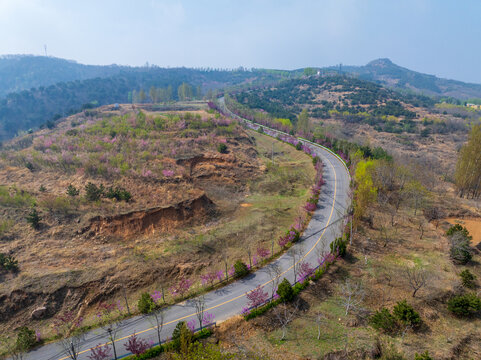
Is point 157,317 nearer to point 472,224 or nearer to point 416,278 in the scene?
point 416,278

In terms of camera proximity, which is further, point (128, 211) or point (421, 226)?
point (128, 211)

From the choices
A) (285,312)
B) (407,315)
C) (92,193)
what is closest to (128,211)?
(92,193)

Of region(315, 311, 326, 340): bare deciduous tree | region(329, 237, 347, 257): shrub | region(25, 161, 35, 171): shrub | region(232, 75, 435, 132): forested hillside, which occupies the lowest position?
region(315, 311, 326, 340): bare deciduous tree

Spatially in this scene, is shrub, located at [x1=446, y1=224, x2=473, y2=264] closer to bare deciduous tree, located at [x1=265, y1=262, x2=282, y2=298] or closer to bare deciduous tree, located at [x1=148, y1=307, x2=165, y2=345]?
bare deciduous tree, located at [x1=265, y1=262, x2=282, y2=298]

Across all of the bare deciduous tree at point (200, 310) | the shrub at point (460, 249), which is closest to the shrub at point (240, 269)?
the bare deciduous tree at point (200, 310)

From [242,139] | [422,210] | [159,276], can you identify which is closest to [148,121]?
[242,139]

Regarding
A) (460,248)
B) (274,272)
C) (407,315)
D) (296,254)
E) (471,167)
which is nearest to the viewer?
(407,315)

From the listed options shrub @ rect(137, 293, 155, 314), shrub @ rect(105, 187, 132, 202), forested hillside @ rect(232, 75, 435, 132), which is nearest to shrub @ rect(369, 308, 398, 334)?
shrub @ rect(137, 293, 155, 314)

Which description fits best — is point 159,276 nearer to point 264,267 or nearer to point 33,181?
point 264,267

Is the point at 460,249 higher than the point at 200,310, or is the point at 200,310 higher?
the point at 460,249
